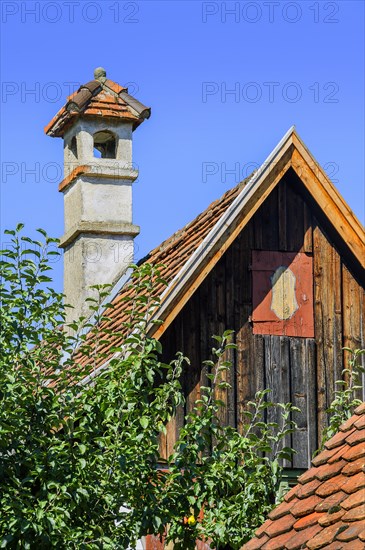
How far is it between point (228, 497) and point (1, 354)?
6.77ft

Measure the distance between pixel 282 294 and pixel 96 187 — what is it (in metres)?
2.92

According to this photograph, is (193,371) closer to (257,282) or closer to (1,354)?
(257,282)

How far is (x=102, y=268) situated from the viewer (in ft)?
48.1

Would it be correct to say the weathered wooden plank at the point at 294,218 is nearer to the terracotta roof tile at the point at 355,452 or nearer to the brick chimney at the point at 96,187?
the brick chimney at the point at 96,187

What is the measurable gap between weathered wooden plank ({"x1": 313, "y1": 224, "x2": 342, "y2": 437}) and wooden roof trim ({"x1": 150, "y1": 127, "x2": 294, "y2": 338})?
817 mm

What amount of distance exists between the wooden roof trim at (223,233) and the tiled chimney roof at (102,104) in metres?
2.75

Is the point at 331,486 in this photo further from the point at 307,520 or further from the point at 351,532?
the point at 351,532

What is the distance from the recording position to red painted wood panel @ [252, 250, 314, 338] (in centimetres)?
1293

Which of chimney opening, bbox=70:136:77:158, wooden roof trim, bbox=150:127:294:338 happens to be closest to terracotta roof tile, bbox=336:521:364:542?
wooden roof trim, bbox=150:127:294:338

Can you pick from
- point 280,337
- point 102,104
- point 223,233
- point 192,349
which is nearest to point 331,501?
point 192,349

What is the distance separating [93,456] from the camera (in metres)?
9.08

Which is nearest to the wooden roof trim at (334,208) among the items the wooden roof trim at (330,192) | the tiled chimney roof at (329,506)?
the wooden roof trim at (330,192)

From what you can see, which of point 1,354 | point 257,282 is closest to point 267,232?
point 257,282

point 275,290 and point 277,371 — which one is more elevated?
point 275,290
